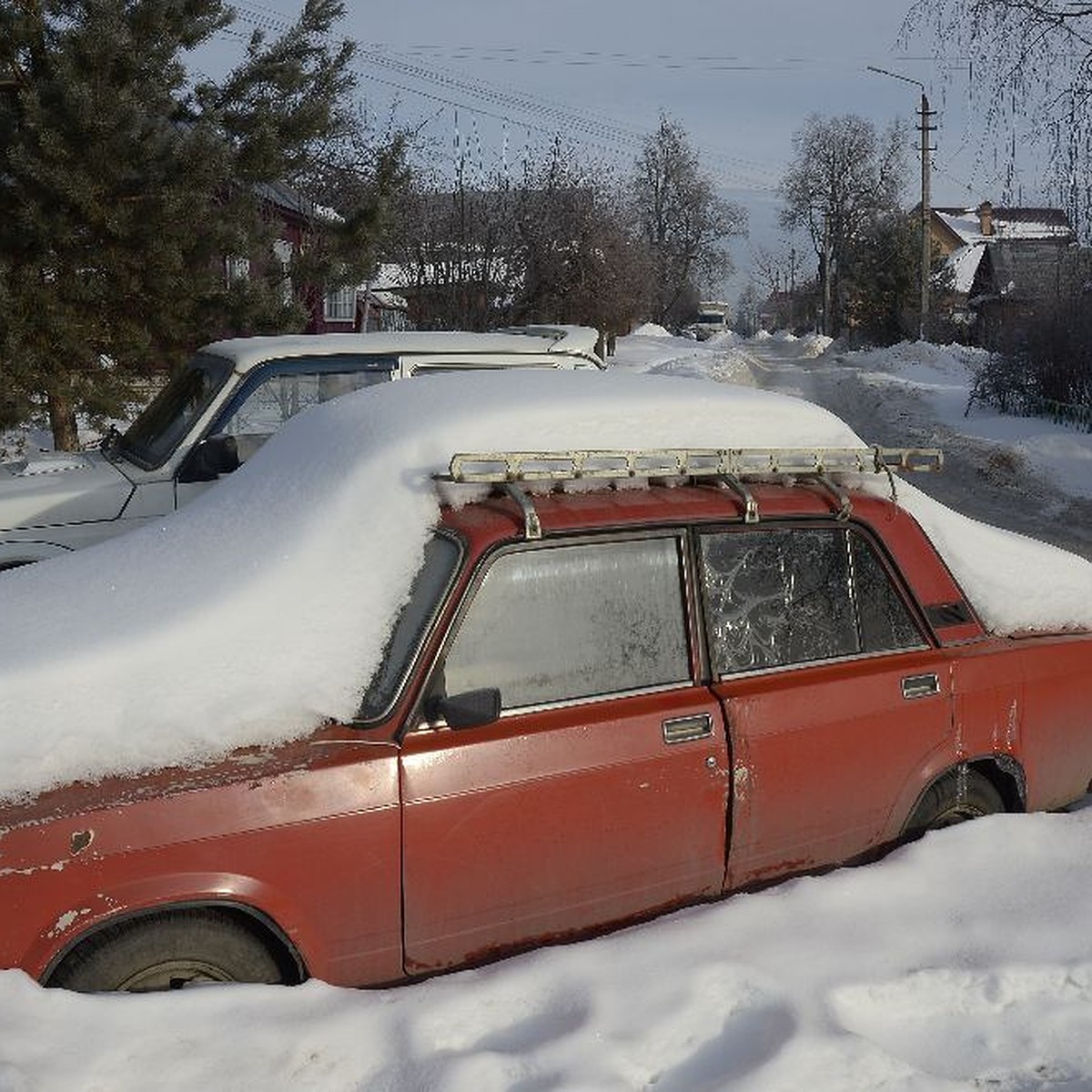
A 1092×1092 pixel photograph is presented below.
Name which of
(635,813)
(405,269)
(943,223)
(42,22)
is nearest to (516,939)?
(635,813)

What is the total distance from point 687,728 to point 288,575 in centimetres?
116

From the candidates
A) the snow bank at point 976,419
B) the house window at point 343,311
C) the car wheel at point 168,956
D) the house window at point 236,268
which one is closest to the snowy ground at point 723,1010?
the car wheel at point 168,956

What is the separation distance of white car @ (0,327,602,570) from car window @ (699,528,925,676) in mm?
3236

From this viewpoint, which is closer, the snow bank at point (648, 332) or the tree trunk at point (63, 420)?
the tree trunk at point (63, 420)

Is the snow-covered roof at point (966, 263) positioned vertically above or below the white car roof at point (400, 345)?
above

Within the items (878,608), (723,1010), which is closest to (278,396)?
(878,608)

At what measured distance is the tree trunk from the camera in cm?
1196

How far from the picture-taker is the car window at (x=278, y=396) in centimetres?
632

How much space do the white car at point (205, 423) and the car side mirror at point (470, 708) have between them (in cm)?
335

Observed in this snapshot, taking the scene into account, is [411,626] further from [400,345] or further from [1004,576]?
[400,345]

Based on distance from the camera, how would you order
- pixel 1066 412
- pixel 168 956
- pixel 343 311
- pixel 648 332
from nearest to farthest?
pixel 168 956, pixel 1066 412, pixel 343 311, pixel 648 332

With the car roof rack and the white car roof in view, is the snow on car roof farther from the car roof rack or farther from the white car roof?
the white car roof

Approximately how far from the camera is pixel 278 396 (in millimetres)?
6441

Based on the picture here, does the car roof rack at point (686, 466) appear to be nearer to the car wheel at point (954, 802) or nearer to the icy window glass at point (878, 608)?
the icy window glass at point (878, 608)
